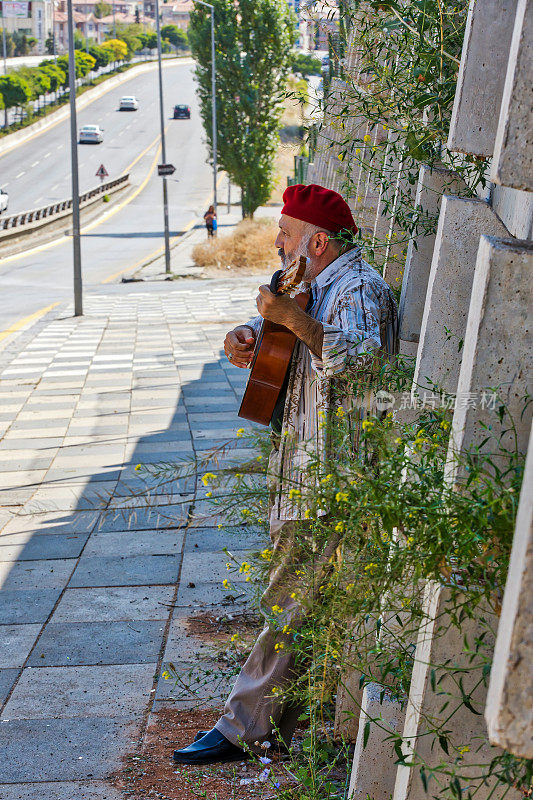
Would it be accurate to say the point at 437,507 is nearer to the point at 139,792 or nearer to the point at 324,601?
the point at 324,601

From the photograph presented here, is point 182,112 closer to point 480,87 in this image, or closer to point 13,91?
point 13,91

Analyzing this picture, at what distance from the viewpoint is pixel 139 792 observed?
3121 millimetres

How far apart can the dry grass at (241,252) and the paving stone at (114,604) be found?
77.9ft

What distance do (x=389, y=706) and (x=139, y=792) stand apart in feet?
3.33

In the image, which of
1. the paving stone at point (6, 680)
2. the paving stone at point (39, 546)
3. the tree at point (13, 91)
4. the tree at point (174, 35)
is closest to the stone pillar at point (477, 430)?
the paving stone at point (6, 680)

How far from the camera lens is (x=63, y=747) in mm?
3436

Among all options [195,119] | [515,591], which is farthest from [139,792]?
[195,119]

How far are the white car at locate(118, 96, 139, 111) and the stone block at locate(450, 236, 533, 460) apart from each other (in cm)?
7455

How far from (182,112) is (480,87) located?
71.4 m

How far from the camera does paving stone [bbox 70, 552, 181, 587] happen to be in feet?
16.7

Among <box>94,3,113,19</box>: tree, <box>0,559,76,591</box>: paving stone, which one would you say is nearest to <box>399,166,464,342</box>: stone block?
<box>0,559,76,591</box>: paving stone

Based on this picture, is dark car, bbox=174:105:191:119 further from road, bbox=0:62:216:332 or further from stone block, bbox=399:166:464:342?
stone block, bbox=399:166:464:342

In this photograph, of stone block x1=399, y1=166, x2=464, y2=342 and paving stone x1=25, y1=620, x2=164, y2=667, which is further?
paving stone x1=25, y1=620, x2=164, y2=667

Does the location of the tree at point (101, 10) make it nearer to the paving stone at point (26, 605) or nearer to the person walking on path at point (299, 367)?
the paving stone at point (26, 605)
